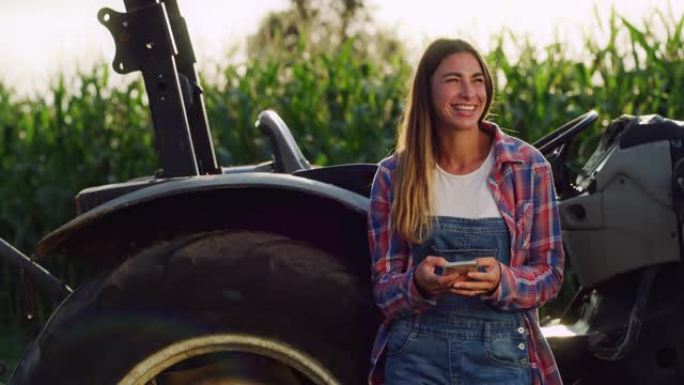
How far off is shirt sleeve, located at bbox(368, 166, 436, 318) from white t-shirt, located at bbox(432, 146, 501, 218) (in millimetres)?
108

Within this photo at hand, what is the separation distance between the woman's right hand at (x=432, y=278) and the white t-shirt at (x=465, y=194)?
19 cm

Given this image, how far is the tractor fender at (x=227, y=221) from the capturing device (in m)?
3.21

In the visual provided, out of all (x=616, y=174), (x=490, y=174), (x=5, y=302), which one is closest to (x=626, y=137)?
(x=616, y=174)

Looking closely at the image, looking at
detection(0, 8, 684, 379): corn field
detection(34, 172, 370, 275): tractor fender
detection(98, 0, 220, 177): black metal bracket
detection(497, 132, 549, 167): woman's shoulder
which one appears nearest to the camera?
detection(497, 132, 549, 167): woman's shoulder

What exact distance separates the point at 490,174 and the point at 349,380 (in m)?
0.53

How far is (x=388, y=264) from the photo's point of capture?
3094mm

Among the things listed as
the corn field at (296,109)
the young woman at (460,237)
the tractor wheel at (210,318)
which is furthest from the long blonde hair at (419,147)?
the corn field at (296,109)

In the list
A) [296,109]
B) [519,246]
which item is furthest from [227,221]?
[296,109]

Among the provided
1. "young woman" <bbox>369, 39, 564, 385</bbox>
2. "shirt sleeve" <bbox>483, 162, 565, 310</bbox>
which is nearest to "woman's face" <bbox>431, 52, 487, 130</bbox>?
"young woman" <bbox>369, 39, 564, 385</bbox>

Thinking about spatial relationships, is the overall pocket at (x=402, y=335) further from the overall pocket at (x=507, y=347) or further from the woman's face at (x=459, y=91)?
the woman's face at (x=459, y=91)

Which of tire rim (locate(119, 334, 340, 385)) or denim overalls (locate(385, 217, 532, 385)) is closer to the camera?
denim overalls (locate(385, 217, 532, 385))

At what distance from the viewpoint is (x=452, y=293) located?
3041mm

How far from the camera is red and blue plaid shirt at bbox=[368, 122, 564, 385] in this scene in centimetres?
304

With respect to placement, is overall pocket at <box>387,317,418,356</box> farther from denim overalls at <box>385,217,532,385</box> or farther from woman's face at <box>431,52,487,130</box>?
woman's face at <box>431,52,487,130</box>
